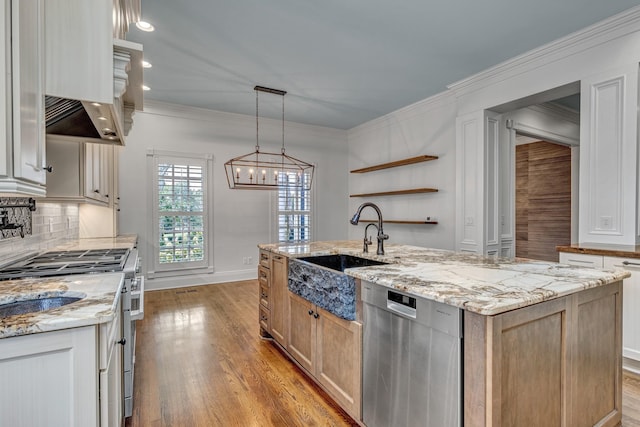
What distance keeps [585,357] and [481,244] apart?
2580 millimetres

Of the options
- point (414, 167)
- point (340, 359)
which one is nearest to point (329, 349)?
point (340, 359)

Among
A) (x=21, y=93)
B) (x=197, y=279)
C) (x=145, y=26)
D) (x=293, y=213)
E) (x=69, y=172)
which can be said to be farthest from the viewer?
(x=293, y=213)

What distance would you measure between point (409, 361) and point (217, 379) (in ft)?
5.40

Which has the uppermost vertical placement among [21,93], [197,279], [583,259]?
[21,93]

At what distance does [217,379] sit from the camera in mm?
2465

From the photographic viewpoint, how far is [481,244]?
13.3 feet

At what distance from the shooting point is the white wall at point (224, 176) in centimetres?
497

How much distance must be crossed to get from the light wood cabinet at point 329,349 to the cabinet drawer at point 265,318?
0.52m

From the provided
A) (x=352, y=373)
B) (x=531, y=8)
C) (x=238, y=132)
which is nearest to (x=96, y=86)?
(x=352, y=373)

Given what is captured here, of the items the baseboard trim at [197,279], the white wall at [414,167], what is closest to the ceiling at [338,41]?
the white wall at [414,167]

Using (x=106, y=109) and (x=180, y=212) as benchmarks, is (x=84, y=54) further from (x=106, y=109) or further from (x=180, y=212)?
(x=180, y=212)

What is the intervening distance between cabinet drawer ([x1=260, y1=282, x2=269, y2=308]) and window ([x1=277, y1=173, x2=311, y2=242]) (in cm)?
288

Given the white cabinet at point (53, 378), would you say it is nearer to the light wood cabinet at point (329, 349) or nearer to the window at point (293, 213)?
the light wood cabinet at point (329, 349)

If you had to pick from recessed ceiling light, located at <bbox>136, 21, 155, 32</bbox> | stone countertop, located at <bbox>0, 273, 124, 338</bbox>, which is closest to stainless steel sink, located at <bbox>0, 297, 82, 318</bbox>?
stone countertop, located at <bbox>0, 273, 124, 338</bbox>
